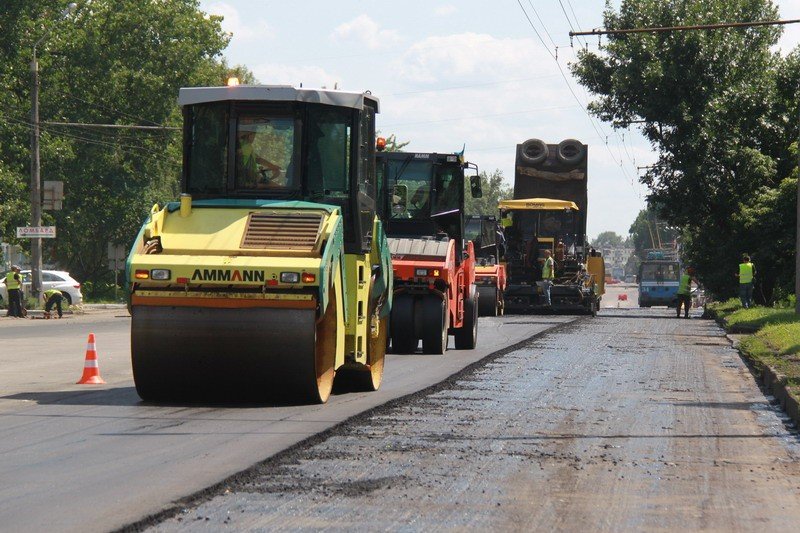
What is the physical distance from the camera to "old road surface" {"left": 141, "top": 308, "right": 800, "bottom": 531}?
282 inches

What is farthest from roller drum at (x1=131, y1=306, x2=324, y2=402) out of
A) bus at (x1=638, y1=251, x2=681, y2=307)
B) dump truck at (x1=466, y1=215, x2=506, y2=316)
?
bus at (x1=638, y1=251, x2=681, y2=307)

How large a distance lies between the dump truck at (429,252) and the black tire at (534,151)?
58.5 feet

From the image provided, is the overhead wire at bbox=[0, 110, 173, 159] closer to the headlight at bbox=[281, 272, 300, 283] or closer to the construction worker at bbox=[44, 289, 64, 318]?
the construction worker at bbox=[44, 289, 64, 318]

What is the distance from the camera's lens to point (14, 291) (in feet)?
124

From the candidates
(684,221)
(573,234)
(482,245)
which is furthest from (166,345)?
(684,221)

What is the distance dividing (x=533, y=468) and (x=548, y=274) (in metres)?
31.7

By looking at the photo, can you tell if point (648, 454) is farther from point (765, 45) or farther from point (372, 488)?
point (765, 45)

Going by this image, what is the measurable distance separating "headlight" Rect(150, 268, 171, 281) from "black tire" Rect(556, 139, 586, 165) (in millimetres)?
28974

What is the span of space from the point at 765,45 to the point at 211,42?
90.3ft

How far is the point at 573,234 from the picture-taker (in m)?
41.4

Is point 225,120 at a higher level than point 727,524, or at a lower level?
higher

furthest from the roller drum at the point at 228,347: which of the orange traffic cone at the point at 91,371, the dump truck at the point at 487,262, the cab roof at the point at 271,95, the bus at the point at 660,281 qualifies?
the bus at the point at 660,281

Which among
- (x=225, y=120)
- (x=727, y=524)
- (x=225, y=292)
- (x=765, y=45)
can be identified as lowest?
(x=727, y=524)

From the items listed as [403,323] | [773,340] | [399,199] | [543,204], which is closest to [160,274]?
[399,199]
